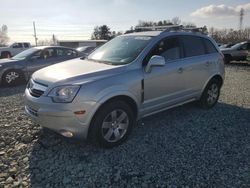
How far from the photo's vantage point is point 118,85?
420 centimetres

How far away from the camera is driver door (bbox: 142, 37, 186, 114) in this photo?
4.77 metres

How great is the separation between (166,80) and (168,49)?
0.63 meters

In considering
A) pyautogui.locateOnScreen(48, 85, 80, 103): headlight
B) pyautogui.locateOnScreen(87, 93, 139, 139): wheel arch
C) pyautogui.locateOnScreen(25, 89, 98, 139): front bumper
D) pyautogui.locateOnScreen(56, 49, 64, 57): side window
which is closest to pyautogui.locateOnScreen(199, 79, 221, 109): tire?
pyautogui.locateOnScreen(87, 93, 139, 139): wheel arch

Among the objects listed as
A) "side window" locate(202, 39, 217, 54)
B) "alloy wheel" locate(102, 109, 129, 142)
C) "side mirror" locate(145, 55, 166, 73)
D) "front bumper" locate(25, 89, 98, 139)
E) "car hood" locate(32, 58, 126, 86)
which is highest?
"side window" locate(202, 39, 217, 54)

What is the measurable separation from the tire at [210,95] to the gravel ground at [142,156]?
1.64 feet

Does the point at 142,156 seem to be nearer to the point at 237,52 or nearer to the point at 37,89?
the point at 37,89

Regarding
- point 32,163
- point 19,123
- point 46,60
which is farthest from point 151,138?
point 46,60

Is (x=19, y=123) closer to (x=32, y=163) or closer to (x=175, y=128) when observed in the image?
(x=32, y=163)

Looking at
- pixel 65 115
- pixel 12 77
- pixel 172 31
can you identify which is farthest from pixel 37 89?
pixel 12 77

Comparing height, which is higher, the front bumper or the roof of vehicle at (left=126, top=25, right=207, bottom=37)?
the roof of vehicle at (left=126, top=25, right=207, bottom=37)

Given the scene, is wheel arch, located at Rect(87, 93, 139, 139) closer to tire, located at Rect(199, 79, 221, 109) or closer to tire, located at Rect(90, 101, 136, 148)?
tire, located at Rect(90, 101, 136, 148)

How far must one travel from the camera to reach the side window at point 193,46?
5660mm

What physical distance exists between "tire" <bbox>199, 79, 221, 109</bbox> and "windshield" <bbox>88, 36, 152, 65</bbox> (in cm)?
212

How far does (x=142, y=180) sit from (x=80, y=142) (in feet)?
4.74
